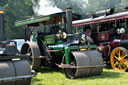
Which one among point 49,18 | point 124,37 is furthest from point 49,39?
point 124,37

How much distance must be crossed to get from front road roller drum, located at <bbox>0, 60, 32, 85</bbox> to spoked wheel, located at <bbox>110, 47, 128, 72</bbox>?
402cm

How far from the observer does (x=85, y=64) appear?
203 inches

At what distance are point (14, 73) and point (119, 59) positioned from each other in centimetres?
432

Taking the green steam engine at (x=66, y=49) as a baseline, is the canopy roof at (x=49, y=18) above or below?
above

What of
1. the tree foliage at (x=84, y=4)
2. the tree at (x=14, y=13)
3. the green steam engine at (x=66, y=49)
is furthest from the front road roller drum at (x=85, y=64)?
the tree foliage at (x=84, y=4)

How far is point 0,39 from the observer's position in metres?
3.74

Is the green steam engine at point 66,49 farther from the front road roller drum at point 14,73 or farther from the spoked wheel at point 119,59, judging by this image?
the front road roller drum at point 14,73

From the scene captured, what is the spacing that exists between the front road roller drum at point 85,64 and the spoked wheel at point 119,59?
1561 millimetres

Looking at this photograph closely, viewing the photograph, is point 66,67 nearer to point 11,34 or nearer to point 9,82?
point 9,82

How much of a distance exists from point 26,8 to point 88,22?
18.2 m

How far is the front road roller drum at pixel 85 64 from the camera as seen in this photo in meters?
5.09

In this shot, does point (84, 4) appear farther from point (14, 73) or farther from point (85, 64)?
point (14, 73)

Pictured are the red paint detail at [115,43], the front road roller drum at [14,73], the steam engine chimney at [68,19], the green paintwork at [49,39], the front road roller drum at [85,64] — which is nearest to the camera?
the front road roller drum at [14,73]

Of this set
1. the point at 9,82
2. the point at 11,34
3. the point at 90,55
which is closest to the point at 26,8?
the point at 11,34
